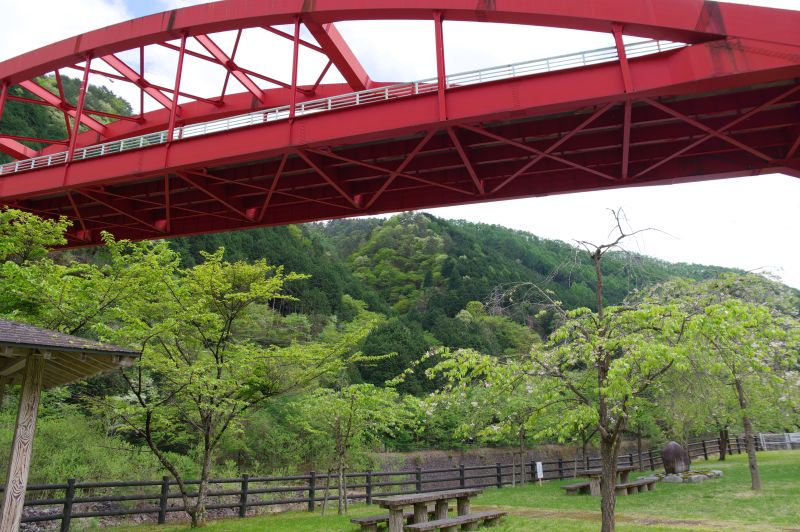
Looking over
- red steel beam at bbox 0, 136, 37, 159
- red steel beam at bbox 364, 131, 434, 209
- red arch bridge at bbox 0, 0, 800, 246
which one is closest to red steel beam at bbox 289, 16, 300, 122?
red arch bridge at bbox 0, 0, 800, 246

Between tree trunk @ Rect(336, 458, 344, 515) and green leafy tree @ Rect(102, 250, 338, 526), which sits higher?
green leafy tree @ Rect(102, 250, 338, 526)

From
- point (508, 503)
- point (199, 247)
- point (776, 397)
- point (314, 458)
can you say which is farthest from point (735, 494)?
point (199, 247)

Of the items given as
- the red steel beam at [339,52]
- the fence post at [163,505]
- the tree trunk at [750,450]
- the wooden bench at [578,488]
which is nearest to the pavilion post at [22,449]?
the fence post at [163,505]

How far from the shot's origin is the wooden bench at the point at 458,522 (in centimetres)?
875

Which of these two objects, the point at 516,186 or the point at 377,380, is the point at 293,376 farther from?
the point at 377,380

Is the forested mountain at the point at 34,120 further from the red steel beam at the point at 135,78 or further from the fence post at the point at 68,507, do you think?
the fence post at the point at 68,507

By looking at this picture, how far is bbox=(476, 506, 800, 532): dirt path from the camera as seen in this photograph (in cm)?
965

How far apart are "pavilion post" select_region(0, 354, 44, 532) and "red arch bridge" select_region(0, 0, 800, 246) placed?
6865 millimetres

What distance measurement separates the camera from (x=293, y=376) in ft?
42.7

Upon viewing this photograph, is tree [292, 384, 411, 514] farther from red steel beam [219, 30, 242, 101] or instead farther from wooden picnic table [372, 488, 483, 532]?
red steel beam [219, 30, 242, 101]

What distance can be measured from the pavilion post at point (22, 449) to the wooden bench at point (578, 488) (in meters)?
14.0

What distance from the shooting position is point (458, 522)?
9.56m

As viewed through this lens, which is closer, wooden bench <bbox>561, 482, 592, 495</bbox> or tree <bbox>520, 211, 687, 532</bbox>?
tree <bbox>520, 211, 687, 532</bbox>

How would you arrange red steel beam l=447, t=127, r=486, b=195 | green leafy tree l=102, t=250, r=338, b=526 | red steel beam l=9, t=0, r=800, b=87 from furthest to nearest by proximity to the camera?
1. red steel beam l=447, t=127, r=486, b=195
2. green leafy tree l=102, t=250, r=338, b=526
3. red steel beam l=9, t=0, r=800, b=87
